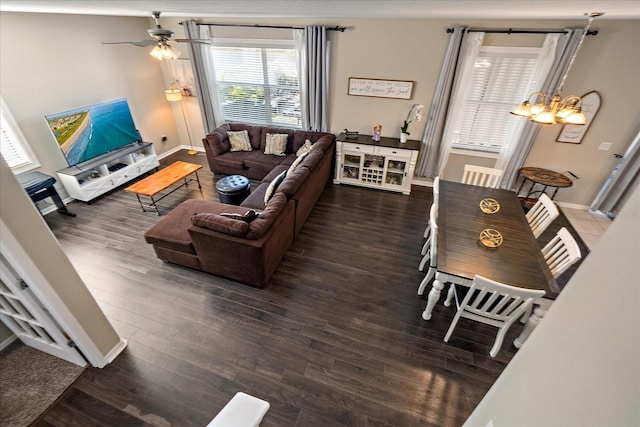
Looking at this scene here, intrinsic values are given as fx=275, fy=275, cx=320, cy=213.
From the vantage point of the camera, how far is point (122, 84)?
5.04 meters

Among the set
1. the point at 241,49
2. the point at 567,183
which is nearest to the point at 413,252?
the point at 567,183

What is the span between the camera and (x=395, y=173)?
4.91m

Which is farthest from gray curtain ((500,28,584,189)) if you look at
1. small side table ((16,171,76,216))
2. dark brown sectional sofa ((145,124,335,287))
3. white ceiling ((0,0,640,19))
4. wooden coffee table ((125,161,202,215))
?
small side table ((16,171,76,216))

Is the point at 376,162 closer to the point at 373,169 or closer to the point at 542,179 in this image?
the point at 373,169

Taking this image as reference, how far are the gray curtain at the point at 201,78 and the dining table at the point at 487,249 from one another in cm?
488

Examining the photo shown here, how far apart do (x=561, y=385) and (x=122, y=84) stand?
21.9ft

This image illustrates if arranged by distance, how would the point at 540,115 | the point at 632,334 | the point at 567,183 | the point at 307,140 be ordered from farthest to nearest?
the point at 307,140 → the point at 567,183 → the point at 540,115 → the point at 632,334

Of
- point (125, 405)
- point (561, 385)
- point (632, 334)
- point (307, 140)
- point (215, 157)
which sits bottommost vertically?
point (125, 405)

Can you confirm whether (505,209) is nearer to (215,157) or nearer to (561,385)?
(561,385)

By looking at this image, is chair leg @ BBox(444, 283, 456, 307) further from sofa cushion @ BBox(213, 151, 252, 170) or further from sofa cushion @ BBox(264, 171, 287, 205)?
sofa cushion @ BBox(213, 151, 252, 170)

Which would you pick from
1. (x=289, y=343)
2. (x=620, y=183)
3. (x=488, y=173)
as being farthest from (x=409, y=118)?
(x=289, y=343)

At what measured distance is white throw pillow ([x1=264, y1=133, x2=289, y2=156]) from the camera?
16.8 feet

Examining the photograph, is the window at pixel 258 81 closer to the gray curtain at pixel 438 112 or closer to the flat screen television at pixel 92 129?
the flat screen television at pixel 92 129

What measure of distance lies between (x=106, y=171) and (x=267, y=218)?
3.58 m
